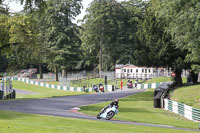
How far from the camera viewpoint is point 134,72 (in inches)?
2601

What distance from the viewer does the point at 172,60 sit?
35844 millimetres

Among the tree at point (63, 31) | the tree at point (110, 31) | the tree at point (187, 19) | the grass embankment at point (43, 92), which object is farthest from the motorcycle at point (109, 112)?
the tree at point (110, 31)

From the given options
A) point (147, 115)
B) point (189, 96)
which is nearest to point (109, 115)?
point (147, 115)

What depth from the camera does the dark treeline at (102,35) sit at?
25.7 m

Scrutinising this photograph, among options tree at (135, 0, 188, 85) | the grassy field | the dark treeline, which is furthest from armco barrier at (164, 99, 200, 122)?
tree at (135, 0, 188, 85)

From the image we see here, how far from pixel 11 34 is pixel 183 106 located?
1623 cm

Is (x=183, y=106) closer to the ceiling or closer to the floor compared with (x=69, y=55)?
closer to the floor

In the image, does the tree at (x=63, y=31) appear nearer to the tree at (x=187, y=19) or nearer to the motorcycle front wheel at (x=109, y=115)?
the tree at (x=187, y=19)

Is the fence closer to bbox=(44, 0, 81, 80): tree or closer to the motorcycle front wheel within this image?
the motorcycle front wheel

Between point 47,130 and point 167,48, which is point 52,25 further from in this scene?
point 47,130

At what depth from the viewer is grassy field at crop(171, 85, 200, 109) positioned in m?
26.5

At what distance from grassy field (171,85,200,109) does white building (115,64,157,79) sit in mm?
31346

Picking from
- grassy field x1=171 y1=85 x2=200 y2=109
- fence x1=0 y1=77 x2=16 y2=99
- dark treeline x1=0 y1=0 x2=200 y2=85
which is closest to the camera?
dark treeline x1=0 y1=0 x2=200 y2=85

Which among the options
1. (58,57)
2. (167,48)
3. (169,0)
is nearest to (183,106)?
(169,0)
